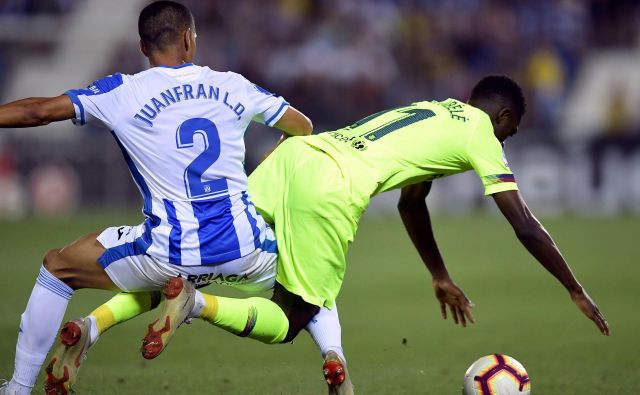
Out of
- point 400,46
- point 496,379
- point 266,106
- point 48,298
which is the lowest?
point 400,46

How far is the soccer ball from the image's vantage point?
5.41m

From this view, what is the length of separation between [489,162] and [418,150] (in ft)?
1.23

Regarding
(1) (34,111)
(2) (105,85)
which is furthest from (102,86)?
(1) (34,111)

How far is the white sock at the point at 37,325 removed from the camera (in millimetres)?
5246

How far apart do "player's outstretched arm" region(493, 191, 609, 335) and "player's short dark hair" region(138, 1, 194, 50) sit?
1751 millimetres

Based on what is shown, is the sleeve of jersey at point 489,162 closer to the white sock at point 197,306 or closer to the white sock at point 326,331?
the white sock at point 326,331

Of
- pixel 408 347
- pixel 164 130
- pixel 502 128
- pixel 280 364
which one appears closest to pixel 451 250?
pixel 408 347

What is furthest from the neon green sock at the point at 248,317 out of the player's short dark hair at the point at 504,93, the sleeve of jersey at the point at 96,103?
the player's short dark hair at the point at 504,93

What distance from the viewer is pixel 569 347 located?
7844mm

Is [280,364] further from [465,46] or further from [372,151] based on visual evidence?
[465,46]

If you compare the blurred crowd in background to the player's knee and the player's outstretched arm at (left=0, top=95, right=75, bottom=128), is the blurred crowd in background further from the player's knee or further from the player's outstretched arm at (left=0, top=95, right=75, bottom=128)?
the player's outstretched arm at (left=0, top=95, right=75, bottom=128)

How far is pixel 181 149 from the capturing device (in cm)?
507

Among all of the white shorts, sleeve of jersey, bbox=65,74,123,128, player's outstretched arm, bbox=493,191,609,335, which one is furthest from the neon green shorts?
sleeve of jersey, bbox=65,74,123,128

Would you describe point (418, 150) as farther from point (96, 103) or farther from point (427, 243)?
point (96, 103)
